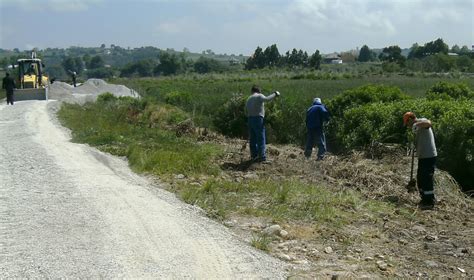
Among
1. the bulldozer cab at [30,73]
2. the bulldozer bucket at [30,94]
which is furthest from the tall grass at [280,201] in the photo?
the bulldozer cab at [30,73]

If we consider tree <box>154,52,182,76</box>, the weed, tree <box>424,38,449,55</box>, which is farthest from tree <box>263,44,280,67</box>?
the weed

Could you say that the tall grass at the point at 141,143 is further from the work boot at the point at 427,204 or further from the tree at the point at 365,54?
the tree at the point at 365,54

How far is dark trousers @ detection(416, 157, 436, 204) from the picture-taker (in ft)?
30.7

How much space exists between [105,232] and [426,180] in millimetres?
5556

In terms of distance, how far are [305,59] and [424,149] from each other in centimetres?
10048

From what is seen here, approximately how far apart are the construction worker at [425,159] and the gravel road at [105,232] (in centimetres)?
396

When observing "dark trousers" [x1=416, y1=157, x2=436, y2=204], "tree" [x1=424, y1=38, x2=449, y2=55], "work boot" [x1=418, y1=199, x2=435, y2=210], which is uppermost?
"tree" [x1=424, y1=38, x2=449, y2=55]

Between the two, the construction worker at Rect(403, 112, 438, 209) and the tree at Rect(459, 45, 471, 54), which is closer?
the construction worker at Rect(403, 112, 438, 209)

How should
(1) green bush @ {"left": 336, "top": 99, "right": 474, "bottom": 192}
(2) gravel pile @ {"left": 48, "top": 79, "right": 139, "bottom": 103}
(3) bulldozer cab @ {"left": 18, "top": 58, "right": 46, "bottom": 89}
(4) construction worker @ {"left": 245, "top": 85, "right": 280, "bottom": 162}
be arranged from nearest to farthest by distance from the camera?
1. (1) green bush @ {"left": 336, "top": 99, "right": 474, "bottom": 192}
2. (4) construction worker @ {"left": 245, "top": 85, "right": 280, "bottom": 162}
3. (3) bulldozer cab @ {"left": 18, "top": 58, "right": 46, "bottom": 89}
4. (2) gravel pile @ {"left": 48, "top": 79, "right": 139, "bottom": 103}

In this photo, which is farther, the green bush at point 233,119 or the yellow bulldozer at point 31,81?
the yellow bulldozer at point 31,81

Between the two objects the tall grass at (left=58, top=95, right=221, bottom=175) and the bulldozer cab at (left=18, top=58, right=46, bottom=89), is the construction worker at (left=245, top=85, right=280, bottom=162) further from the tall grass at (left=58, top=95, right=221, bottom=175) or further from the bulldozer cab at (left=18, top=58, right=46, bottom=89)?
the bulldozer cab at (left=18, top=58, right=46, bottom=89)

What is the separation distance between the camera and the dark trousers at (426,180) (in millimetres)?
9352

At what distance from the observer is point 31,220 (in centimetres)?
732

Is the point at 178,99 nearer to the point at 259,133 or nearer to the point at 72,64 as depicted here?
the point at 259,133
